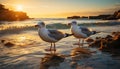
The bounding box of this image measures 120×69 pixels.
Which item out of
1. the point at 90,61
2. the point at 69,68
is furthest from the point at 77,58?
the point at 69,68

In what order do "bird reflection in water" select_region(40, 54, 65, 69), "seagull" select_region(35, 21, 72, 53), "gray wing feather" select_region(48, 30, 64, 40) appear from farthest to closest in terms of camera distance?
1. "gray wing feather" select_region(48, 30, 64, 40)
2. "seagull" select_region(35, 21, 72, 53)
3. "bird reflection in water" select_region(40, 54, 65, 69)

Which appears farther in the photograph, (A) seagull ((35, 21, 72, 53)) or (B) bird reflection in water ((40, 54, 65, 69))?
(A) seagull ((35, 21, 72, 53))

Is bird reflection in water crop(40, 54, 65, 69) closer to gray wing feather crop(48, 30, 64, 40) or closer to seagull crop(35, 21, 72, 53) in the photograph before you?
seagull crop(35, 21, 72, 53)

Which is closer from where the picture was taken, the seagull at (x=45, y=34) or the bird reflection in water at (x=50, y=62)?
the bird reflection in water at (x=50, y=62)

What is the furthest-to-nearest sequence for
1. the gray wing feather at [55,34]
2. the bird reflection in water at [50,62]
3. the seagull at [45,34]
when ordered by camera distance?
1. the gray wing feather at [55,34]
2. the seagull at [45,34]
3. the bird reflection in water at [50,62]

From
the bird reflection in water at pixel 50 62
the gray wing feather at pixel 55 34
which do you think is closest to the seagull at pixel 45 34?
the gray wing feather at pixel 55 34

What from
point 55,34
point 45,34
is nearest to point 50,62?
point 45,34

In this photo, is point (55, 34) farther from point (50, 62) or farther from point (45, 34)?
point (50, 62)

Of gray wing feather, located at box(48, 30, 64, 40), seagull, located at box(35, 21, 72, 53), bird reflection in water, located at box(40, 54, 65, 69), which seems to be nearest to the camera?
bird reflection in water, located at box(40, 54, 65, 69)

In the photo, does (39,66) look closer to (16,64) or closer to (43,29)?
(16,64)

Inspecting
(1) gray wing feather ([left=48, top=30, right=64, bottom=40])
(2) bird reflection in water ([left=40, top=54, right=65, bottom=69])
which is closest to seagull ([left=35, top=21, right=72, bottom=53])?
(1) gray wing feather ([left=48, top=30, right=64, bottom=40])

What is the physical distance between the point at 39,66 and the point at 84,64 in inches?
59.5

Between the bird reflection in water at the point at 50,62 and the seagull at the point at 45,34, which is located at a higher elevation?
the seagull at the point at 45,34

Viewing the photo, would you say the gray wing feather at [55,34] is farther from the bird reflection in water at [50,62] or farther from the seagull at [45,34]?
the bird reflection in water at [50,62]
